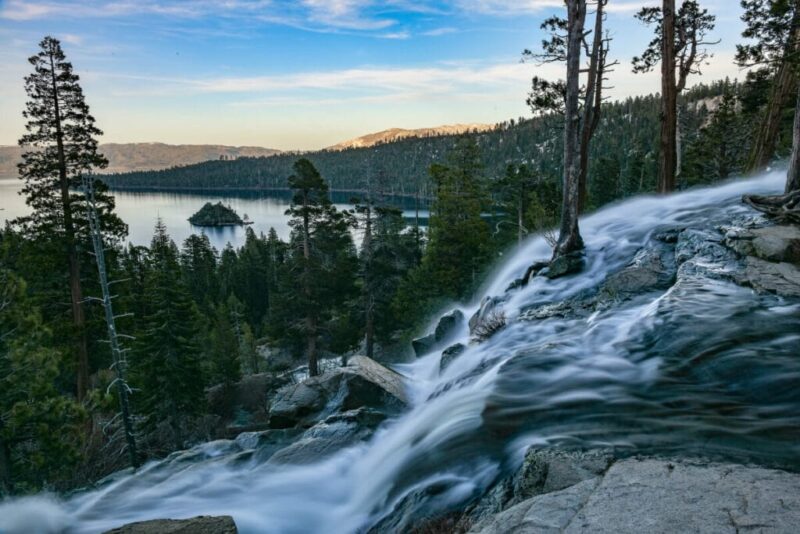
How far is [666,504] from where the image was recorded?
3383mm

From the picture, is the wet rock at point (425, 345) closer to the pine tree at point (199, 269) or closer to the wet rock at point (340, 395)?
the wet rock at point (340, 395)

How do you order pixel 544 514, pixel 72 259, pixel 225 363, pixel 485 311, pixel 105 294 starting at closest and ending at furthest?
pixel 544 514 → pixel 485 311 → pixel 105 294 → pixel 72 259 → pixel 225 363

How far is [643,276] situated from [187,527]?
9452mm

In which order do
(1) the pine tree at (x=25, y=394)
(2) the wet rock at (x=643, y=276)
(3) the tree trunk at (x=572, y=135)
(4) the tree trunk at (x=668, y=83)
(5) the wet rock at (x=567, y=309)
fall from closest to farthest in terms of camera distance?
(2) the wet rock at (x=643, y=276), (5) the wet rock at (x=567, y=309), (3) the tree trunk at (x=572, y=135), (1) the pine tree at (x=25, y=394), (4) the tree trunk at (x=668, y=83)

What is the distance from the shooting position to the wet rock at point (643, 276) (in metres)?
9.52

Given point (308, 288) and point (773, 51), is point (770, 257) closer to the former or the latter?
point (773, 51)

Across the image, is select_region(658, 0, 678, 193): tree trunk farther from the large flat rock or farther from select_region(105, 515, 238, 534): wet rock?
select_region(105, 515, 238, 534): wet rock

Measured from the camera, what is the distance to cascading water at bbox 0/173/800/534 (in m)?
5.09

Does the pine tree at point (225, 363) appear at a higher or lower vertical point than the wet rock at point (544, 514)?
lower

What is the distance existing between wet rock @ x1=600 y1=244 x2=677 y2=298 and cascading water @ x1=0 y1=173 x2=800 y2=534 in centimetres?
34

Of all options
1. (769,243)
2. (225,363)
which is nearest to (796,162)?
(769,243)

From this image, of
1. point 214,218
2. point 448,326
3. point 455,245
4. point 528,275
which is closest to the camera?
point 528,275

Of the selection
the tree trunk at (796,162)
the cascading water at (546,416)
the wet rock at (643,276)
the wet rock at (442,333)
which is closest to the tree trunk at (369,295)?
the wet rock at (442,333)

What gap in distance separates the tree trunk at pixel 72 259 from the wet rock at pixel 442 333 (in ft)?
41.7
